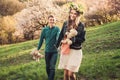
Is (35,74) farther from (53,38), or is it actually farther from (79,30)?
(79,30)

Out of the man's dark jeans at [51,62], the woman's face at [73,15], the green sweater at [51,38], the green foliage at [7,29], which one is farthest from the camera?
the green foliage at [7,29]

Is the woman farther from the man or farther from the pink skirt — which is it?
the man

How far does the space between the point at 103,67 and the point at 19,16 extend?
111 feet

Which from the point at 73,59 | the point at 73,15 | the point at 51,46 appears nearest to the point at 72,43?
the point at 73,59

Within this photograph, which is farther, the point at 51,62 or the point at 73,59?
the point at 51,62

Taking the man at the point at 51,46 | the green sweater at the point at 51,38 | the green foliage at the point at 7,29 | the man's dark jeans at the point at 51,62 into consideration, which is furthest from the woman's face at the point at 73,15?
the green foliage at the point at 7,29

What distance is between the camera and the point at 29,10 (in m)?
44.8

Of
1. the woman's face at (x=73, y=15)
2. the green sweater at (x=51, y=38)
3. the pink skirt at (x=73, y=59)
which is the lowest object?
the pink skirt at (x=73, y=59)

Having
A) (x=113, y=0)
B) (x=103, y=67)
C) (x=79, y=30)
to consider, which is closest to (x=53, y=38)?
(x=79, y=30)

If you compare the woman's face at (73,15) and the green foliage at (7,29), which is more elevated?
the woman's face at (73,15)

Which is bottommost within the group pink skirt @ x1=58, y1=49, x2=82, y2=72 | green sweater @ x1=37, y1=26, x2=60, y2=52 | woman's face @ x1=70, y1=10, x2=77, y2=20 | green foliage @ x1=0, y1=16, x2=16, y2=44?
green foliage @ x1=0, y1=16, x2=16, y2=44

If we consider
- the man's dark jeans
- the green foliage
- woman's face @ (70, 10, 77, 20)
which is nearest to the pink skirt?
woman's face @ (70, 10, 77, 20)

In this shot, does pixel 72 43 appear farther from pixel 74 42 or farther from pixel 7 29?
pixel 7 29

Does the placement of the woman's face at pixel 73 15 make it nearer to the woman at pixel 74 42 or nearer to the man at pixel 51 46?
the woman at pixel 74 42
